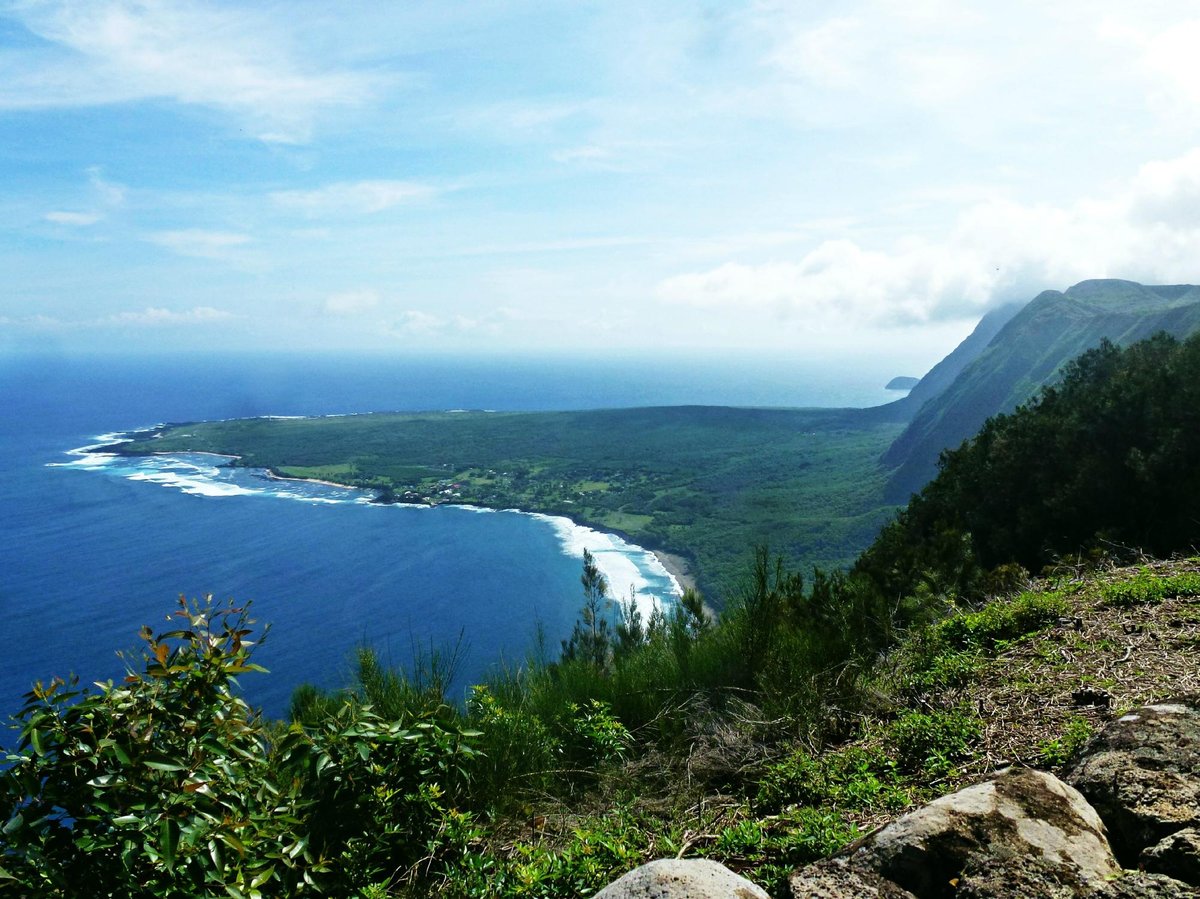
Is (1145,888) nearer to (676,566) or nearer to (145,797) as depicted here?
(145,797)

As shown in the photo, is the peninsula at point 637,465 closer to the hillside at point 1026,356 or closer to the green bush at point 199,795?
the hillside at point 1026,356

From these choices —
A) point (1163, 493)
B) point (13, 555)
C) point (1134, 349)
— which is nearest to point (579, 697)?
point (1163, 493)

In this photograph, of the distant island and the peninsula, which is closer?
the distant island

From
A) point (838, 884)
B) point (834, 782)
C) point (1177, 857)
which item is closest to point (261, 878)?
point (838, 884)

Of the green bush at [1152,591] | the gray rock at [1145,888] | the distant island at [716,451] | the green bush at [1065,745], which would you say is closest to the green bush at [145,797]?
the gray rock at [1145,888]

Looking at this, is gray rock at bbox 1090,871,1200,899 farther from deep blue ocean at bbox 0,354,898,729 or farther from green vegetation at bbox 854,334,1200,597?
deep blue ocean at bbox 0,354,898,729

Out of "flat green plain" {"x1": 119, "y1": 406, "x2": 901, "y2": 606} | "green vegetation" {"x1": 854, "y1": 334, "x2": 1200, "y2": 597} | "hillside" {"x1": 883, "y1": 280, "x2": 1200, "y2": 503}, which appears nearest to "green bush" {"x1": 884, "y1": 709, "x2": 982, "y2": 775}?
"green vegetation" {"x1": 854, "y1": 334, "x2": 1200, "y2": 597}

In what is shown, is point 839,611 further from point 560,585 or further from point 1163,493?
point 560,585
